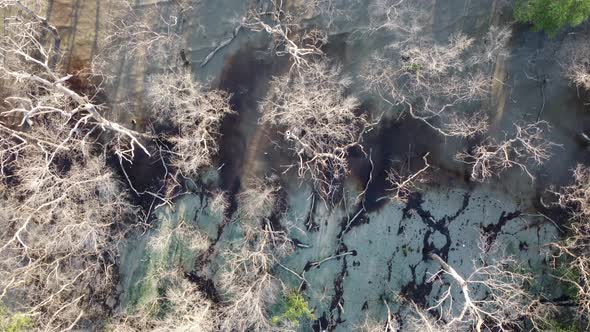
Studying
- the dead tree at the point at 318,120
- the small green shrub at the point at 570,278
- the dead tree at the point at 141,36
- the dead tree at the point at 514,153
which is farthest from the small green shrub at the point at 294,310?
the dead tree at the point at 141,36

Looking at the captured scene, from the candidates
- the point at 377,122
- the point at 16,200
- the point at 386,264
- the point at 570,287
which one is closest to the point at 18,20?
the point at 16,200

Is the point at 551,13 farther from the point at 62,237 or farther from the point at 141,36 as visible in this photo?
the point at 62,237

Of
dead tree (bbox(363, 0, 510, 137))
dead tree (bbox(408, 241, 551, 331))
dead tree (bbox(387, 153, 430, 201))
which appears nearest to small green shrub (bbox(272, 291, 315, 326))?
dead tree (bbox(408, 241, 551, 331))

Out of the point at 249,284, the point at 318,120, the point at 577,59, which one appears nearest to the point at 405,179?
the point at 318,120

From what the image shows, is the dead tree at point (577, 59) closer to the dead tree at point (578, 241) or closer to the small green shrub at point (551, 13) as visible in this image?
the small green shrub at point (551, 13)

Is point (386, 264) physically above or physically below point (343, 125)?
below

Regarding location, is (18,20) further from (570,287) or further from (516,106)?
(570,287)

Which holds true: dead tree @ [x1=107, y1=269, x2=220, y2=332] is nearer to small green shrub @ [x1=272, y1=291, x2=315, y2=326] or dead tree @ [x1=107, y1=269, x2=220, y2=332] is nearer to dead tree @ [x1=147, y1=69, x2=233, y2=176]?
small green shrub @ [x1=272, y1=291, x2=315, y2=326]
